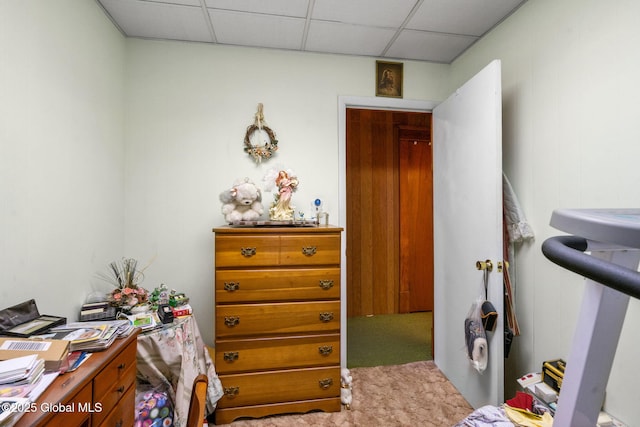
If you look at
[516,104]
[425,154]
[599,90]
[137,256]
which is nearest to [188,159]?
[137,256]

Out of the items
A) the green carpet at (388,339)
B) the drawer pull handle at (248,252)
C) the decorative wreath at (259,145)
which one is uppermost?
the decorative wreath at (259,145)

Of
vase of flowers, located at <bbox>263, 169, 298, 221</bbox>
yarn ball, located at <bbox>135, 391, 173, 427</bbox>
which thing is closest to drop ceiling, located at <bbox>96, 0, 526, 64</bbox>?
vase of flowers, located at <bbox>263, 169, 298, 221</bbox>

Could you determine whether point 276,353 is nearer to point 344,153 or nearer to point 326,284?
point 326,284

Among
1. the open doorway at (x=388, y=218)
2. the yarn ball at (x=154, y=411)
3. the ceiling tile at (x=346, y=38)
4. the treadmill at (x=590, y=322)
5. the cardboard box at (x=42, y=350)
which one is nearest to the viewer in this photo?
the treadmill at (x=590, y=322)

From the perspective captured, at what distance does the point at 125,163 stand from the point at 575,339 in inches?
101

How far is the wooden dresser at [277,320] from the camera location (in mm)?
1786

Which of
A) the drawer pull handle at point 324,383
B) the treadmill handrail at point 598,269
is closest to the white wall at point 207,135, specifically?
the drawer pull handle at point 324,383

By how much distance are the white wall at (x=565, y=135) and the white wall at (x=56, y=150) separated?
254 centimetres

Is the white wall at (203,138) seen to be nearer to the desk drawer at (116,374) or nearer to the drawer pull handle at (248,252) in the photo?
the drawer pull handle at (248,252)

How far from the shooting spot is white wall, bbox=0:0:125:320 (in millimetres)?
1193

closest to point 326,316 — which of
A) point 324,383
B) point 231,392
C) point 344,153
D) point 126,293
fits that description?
point 324,383

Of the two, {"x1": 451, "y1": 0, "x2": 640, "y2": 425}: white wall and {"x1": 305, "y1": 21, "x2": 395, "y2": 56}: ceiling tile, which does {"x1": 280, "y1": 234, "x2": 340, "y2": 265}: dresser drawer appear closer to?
{"x1": 451, "y1": 0, "x2": 640, "y2": 425}: white wall

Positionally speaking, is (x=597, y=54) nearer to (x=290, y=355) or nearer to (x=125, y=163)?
(x=290, y=355)

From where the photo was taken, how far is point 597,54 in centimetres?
138
